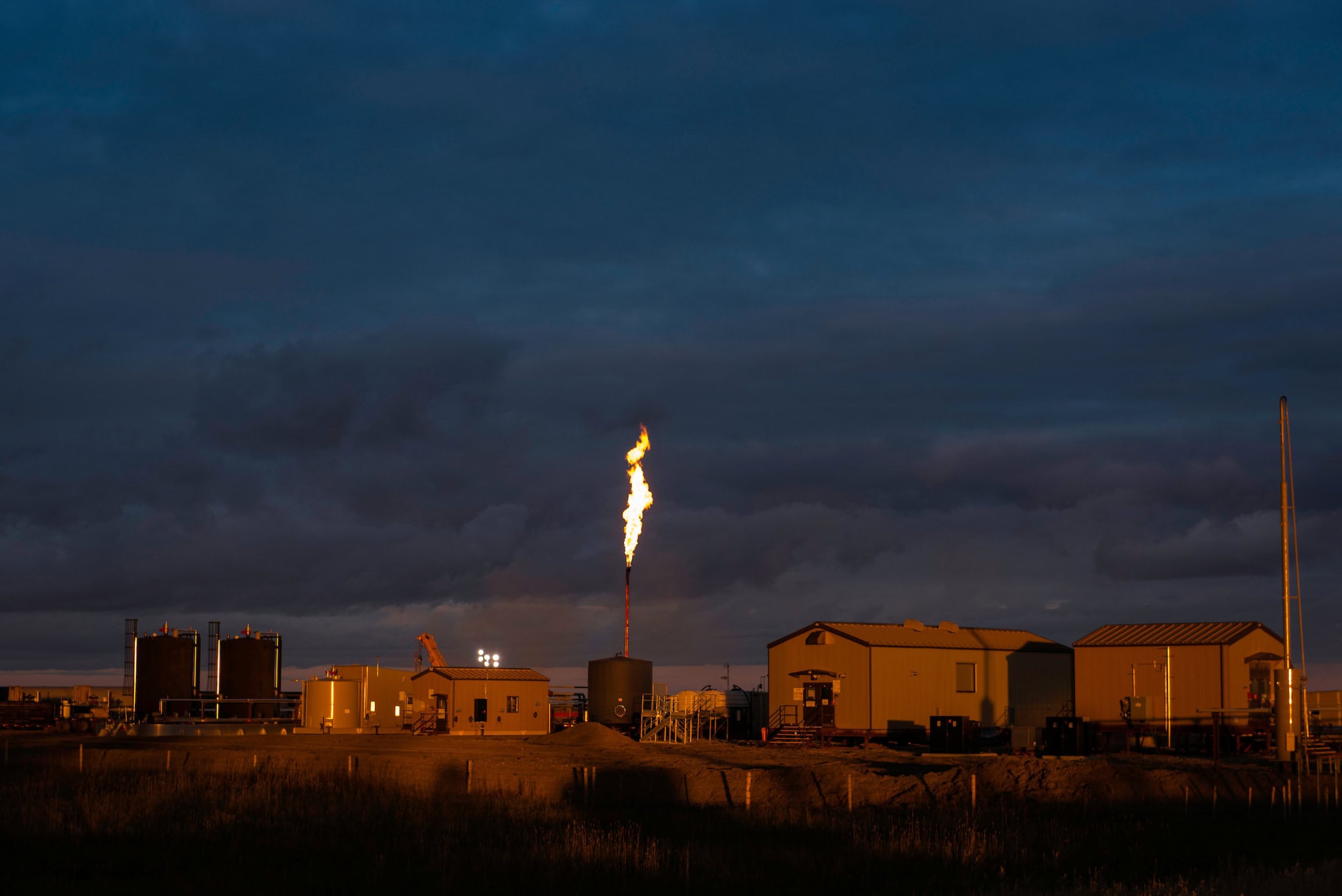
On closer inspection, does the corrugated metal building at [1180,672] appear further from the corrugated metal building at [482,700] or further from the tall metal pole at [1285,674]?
the corrugated metal building at [482,700]

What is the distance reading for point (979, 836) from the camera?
2822cm

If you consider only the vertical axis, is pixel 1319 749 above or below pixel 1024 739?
above

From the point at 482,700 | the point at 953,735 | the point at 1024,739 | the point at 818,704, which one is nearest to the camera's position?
the point at 1024,739

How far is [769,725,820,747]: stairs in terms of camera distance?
57688 mm

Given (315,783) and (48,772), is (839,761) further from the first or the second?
(48,772)

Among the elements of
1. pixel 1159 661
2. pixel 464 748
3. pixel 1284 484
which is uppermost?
pixel 1284 484

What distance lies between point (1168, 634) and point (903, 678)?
36.4ft

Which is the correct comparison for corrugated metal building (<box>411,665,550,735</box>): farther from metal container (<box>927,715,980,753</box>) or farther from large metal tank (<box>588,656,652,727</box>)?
metal container (<box>927,715,980,753</box>)

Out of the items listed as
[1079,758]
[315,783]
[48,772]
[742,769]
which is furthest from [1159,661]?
[48,772]

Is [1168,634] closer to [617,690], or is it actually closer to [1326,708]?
[1326,708]

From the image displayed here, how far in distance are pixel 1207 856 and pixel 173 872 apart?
18412 mm

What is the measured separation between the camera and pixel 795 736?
192 ft

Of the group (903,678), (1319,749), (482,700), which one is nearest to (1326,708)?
(1319,749)

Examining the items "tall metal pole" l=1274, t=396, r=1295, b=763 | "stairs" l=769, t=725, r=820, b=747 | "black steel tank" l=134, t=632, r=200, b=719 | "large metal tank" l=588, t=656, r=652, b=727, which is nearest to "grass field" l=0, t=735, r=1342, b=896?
"tall metal pole" l=1274, t=396, r=1295, b=763
